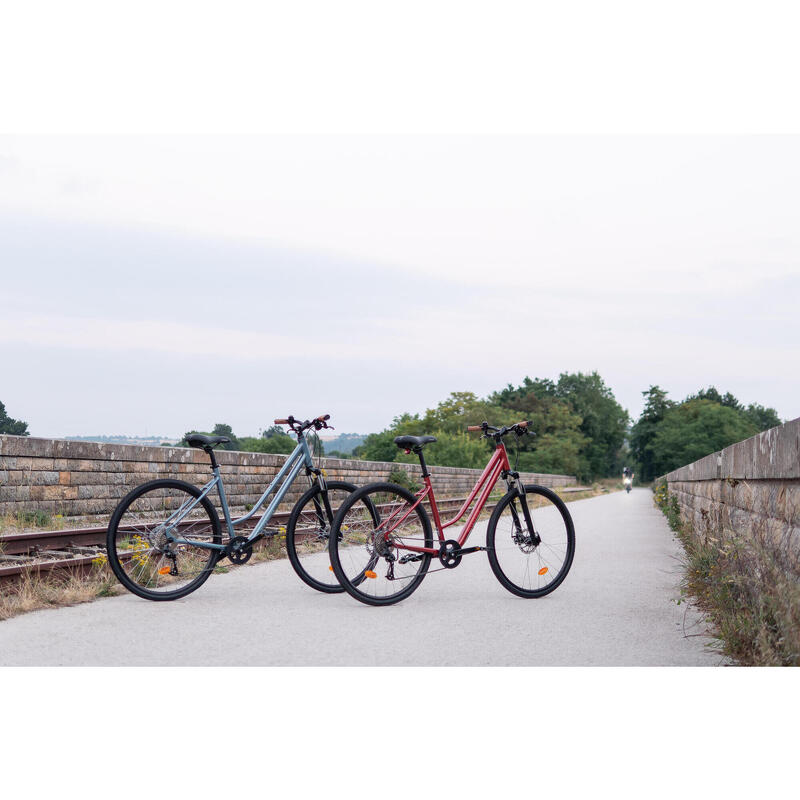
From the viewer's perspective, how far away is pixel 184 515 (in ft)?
18.9

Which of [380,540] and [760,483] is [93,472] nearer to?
[380,540]

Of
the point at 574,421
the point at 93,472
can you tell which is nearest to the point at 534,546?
the point at 93,472

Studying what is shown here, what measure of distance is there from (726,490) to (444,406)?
213 ft

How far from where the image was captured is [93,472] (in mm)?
12445

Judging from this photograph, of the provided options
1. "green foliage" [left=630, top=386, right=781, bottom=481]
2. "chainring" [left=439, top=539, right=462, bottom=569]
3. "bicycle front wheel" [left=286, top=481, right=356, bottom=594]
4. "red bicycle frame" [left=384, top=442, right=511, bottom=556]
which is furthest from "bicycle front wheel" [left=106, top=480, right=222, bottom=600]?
"green foliage" [left=630, top=386, right=781, bottom=481]

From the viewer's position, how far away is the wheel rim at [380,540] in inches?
224

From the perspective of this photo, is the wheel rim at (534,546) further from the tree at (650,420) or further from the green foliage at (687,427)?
the tree at (650,420)

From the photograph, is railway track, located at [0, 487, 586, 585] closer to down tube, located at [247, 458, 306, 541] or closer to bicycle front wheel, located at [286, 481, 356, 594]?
bicycle front wheel, located at [286, 481, 356, 594]

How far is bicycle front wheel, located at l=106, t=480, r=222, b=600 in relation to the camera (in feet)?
18.8

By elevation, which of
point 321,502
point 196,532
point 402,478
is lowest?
point 196,532

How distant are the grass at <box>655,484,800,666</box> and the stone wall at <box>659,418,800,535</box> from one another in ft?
0.33

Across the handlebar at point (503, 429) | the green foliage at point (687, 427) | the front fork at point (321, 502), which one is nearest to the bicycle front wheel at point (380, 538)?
the front fork at point (321, 502)

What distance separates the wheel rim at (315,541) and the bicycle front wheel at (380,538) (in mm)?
452

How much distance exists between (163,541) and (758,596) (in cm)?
402
